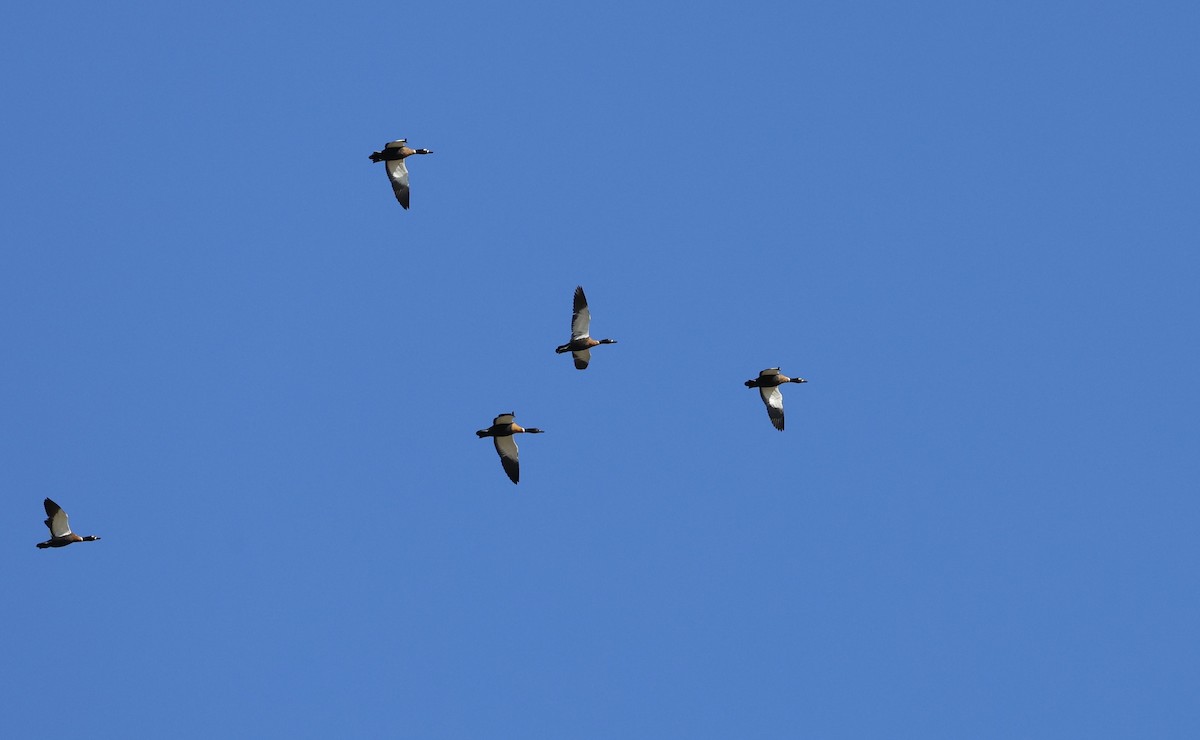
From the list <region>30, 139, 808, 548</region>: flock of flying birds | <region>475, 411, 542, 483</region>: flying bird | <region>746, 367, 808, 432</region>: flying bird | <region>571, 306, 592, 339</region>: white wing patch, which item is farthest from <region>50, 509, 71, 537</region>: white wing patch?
<region>746, 367, 808, 432</region>: flying bird

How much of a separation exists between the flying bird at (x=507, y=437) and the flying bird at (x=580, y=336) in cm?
276

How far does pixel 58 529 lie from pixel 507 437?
14.8 metres

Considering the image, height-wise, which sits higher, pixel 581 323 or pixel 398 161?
pixel 398 161

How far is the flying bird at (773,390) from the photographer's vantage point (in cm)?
4422

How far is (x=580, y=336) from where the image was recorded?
4381 centimetres

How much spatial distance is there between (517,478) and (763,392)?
8547mm

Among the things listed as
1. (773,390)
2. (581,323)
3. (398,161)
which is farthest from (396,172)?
(773,390)

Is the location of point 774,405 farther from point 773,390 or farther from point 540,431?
point 540,431

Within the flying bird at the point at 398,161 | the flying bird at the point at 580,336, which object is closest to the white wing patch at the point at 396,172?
the flying bird at the point at 398,161

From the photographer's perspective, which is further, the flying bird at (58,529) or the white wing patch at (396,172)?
the white wing patch at (396,172)

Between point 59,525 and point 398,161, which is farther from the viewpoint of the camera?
point 398,161

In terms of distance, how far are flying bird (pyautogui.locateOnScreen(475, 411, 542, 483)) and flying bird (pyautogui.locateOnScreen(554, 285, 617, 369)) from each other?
2.76 meters

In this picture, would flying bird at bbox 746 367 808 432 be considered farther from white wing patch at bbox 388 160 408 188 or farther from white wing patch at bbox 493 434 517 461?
white wing patch at bbox 388 160 408 188

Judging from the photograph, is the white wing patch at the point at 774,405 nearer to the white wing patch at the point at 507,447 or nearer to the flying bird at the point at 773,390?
the flying bird at the point at 773,390
